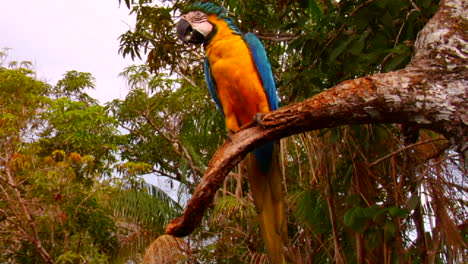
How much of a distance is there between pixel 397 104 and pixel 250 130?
1.15 ft

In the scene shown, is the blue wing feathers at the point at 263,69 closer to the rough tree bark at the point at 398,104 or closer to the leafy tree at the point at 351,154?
the leafy tree at the point at 351,154

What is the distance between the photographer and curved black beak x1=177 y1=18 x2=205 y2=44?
2109mm

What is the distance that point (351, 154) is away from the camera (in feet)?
8.38

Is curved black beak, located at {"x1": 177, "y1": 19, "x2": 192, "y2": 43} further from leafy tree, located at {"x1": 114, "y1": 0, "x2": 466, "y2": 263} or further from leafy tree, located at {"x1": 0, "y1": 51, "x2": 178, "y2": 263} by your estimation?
leafy tree, located at {"x1": 0, "y1": 51, "x2": 178, "y2": 263}

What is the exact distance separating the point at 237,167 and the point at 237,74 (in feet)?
5.86

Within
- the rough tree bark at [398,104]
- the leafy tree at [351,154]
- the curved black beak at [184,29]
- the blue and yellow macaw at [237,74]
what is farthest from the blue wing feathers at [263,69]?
the rough tree bark at [398,104]

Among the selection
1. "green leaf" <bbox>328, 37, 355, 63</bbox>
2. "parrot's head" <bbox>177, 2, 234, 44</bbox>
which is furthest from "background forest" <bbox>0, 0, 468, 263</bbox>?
"parrot's head" <bbox>177, 2, 234, 44</bbox>

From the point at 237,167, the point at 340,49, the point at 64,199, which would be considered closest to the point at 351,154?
the point at 340,49

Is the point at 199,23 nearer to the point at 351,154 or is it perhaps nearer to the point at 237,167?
the point at 351,154

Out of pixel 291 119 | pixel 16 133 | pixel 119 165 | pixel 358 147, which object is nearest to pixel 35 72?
pixel 16 133

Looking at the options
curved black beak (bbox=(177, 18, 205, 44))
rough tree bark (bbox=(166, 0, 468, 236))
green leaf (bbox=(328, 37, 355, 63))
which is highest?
curved black beak (bbox=(177, 18, 205, 44))

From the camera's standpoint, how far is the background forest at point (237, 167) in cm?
194

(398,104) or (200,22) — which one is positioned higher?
(200,22)

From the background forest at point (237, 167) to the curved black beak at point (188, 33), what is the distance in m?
0.35
